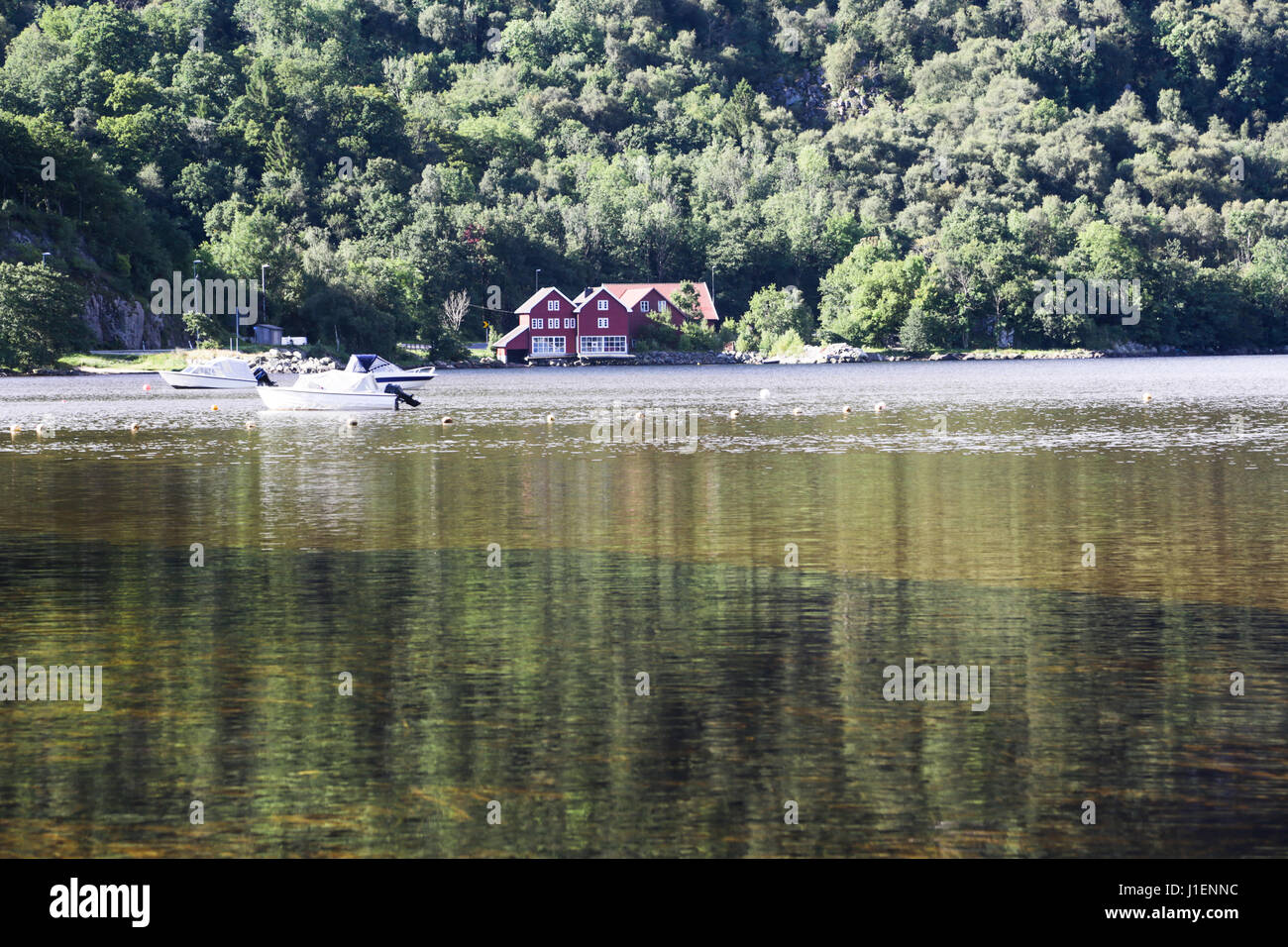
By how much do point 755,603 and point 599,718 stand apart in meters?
6.36

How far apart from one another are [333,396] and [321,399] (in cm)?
64

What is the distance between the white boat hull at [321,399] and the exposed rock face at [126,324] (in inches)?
2822

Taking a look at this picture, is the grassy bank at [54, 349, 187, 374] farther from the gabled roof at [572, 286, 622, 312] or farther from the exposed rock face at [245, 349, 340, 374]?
the gabled roof at [572, 286, 622, 312]

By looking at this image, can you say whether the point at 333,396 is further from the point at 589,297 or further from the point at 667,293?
the point at 667,293

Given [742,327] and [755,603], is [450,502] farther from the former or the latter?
[742,327]

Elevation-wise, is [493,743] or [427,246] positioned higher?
[427,246]

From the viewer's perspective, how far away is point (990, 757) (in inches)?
532

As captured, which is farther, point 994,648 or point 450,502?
point 450,502

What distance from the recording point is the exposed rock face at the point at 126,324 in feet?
471

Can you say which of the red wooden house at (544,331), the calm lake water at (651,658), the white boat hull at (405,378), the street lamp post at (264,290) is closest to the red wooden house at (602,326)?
the red wooden house at (544,331)

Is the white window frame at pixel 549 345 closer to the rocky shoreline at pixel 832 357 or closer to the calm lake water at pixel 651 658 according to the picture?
the rocky shoreline at pixel 832 357

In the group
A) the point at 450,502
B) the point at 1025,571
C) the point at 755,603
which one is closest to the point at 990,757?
the point at 755,603

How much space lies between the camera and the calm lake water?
473 inches

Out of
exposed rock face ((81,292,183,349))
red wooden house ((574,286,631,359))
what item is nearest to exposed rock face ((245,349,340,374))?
exposed rock face ((81,292,183,349))
